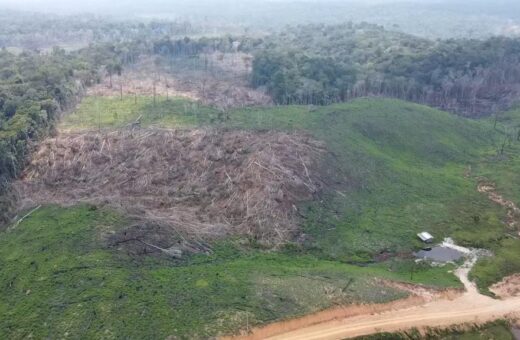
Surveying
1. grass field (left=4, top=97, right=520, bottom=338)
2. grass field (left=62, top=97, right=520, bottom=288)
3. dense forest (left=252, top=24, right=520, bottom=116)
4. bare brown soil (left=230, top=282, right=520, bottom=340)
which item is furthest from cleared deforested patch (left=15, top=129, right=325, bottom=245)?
dense forest (left=252, top=24, right=520, bottom=116)

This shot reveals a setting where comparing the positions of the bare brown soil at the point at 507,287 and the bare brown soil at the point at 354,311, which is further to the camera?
the bare brown soil at the point at 507,287

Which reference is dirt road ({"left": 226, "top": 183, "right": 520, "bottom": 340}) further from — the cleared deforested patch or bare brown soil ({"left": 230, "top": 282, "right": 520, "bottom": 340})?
the cleared deforested patch

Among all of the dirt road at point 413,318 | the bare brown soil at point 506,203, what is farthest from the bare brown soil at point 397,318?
the bare brown soil at point 506,203

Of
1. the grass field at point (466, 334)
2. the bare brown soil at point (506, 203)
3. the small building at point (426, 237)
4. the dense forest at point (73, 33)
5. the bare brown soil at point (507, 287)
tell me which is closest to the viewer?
the grass field at point (466, 334)

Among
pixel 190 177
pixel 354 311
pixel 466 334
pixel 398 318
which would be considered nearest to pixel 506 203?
pixel 466 334

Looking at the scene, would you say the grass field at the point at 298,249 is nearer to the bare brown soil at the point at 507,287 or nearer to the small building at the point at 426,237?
the small building at the point at 426,237

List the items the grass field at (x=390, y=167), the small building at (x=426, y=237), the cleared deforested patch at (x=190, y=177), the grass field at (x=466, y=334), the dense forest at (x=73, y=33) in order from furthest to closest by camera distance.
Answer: the dense forest at (x=73, y=33) < the cleared deforested patch at (x=190, y=177) < the grass field at (x=390, y=167) < the small building at (x=426, y=237) < the grass field at (x=466, y=334)

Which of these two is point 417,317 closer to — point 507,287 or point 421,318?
point 421,318
